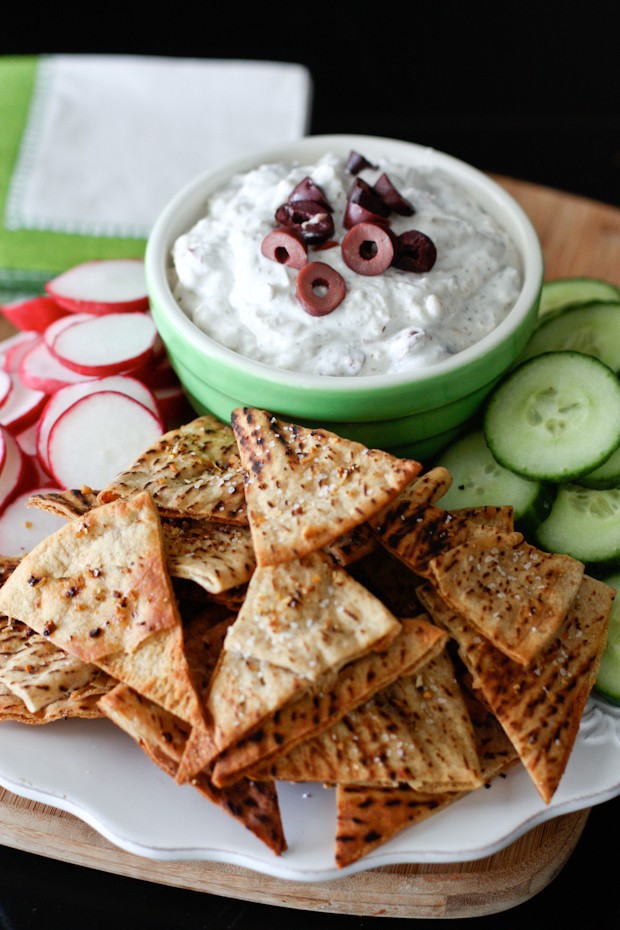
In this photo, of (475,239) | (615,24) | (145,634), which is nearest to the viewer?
(145,634)

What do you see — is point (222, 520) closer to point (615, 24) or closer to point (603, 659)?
point (603, 659)

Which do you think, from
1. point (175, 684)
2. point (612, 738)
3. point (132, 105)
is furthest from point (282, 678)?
point (132, 105)

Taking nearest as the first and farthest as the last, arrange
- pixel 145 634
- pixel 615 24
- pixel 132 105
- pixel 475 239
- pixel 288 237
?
pixel 145 634 < pixel 288 237 < pixel 475 239 < pixel 132 105 < pixel 615 24

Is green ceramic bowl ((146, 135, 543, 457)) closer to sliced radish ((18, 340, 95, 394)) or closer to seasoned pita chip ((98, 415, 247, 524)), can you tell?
seasoned pita chip ((98, 415, 247, 524))

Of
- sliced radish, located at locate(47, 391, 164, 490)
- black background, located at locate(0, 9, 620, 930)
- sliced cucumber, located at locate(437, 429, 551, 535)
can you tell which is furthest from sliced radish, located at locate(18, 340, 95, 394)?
black background, located at locate(0, 9, 620, 930)

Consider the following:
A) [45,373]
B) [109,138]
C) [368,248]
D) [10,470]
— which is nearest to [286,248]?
[368,248]

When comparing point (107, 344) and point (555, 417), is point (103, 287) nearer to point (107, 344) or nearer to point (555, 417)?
point (107, 344)

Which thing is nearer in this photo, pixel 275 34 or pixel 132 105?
pixel 132 105
